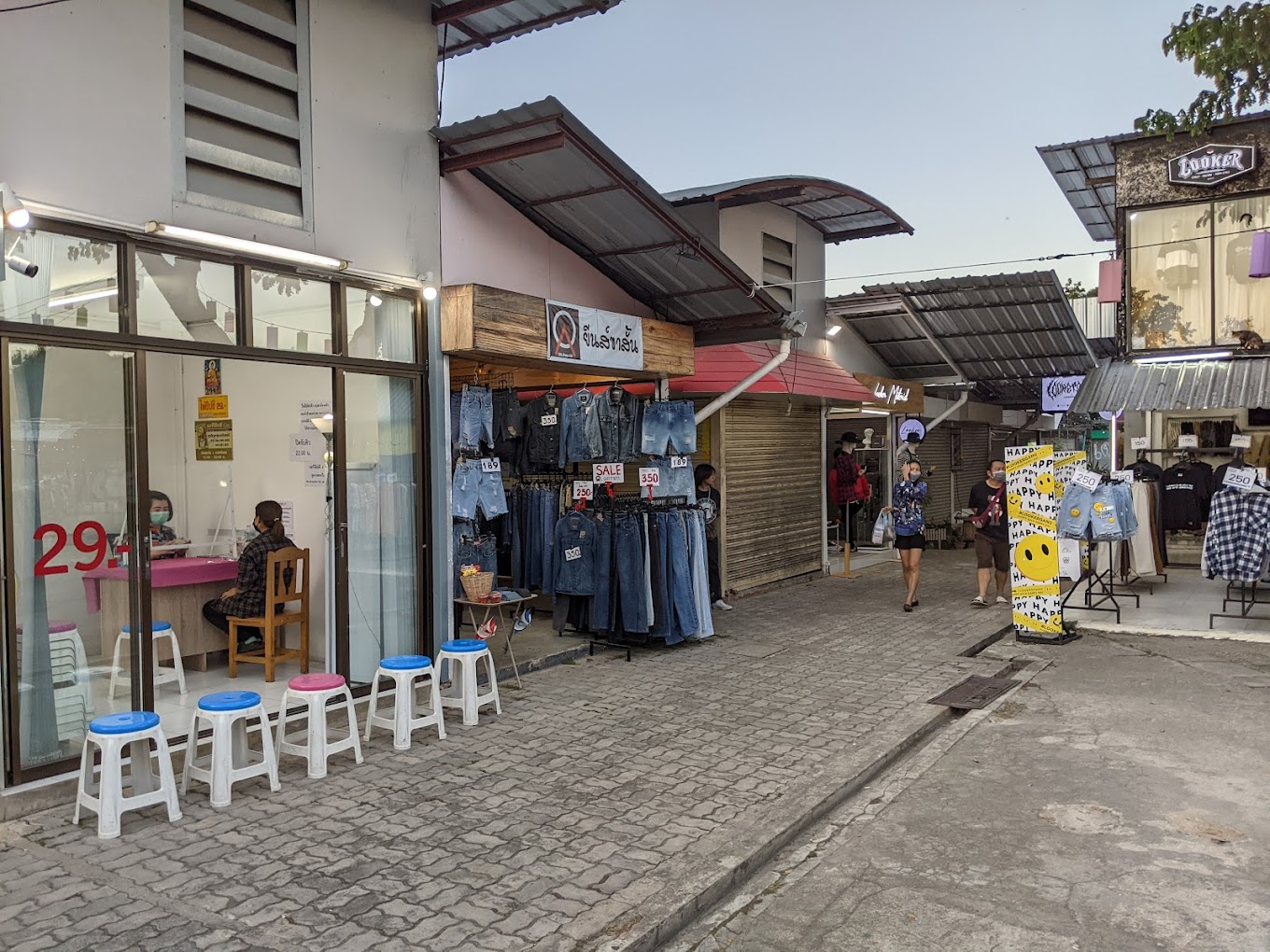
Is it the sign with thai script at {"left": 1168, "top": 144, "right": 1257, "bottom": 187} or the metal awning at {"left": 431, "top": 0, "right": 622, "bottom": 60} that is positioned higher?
the sign with thai script at {"left": 1168, "top": 144, "right": 1257, "bottom": 187}

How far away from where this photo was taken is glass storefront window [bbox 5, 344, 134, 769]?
5340mm

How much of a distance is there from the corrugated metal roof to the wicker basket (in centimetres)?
629

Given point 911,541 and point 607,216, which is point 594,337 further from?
point 911,541

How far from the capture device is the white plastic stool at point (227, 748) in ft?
17.6

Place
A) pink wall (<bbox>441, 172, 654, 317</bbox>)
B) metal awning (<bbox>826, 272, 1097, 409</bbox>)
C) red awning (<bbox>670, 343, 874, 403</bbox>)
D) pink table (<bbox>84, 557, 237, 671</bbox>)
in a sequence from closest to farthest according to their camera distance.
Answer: pink wall (<bbox>441, 172, 654, 317</bbox>) → pink table (<bbox>84, 557, 237, 671</bbox>) → red awning (<bbox>670, 343, 874, 403</bbox>) → metal awning (<bbox>826, 272, 1097, 409</bbox>)

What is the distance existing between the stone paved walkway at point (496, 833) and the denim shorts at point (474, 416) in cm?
228

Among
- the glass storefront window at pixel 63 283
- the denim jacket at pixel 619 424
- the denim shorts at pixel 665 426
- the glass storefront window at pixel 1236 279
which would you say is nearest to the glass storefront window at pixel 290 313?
the glass storefront window at pixel 63 283

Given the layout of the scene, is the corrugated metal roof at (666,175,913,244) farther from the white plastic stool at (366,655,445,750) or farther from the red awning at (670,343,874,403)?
the white plastic stool at (366,655,445,750)

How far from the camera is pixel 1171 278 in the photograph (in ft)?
45.9

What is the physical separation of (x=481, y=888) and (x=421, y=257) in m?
5.05

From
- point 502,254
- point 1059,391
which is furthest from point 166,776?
point 1059,391

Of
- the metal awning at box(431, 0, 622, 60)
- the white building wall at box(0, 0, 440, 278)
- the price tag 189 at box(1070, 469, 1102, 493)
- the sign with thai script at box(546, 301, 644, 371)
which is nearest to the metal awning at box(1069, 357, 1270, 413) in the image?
the price tag 189 at box(1070, 469, 1102, 493)

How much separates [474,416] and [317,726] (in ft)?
11.1

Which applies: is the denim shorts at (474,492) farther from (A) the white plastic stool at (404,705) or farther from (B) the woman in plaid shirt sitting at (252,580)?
(A) the white plastic stool at (404,705)
